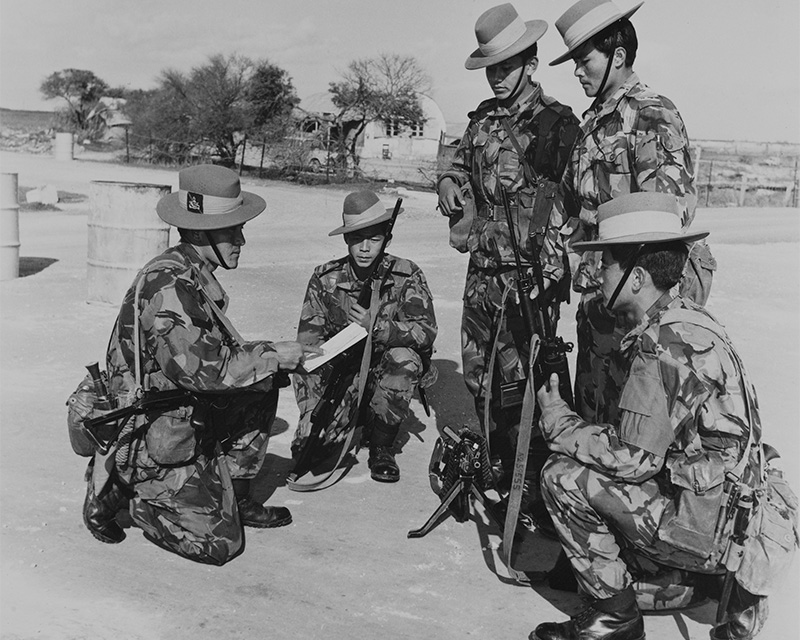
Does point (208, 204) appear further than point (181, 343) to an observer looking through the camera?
Yes

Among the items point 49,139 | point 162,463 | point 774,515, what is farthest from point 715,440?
point 49,139

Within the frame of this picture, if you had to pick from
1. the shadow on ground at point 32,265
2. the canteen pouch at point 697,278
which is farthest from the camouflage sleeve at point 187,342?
the shadow on ground at point 32,265

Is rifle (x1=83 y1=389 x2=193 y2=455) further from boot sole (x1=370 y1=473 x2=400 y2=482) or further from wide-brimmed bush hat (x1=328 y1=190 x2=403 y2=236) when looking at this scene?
wide-brimmed bush hat (x1=328 y1=190 x2=403 y2=236)

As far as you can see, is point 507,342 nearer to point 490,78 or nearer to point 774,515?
point 490,78

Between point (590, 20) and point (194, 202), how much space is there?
1931 millimetres

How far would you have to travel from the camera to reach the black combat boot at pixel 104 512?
13.5 feet

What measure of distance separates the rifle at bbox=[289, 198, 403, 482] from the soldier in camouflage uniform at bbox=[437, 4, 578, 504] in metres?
0.51

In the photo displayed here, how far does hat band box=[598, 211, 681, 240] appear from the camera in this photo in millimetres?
3244

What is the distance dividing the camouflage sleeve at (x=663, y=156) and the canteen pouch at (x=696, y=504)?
1289mm

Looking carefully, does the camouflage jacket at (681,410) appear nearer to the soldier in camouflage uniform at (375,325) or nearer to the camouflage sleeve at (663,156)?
the camouflage sleeve at (663,156)

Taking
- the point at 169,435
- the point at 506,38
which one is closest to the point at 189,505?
the point at 169,435

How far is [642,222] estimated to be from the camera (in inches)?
128

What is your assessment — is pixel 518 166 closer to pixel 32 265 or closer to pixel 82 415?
pixel 82 415

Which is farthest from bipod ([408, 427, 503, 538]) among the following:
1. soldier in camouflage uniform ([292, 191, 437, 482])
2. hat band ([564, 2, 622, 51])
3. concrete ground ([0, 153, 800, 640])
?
hat band ([564, 2, 622, 51])
